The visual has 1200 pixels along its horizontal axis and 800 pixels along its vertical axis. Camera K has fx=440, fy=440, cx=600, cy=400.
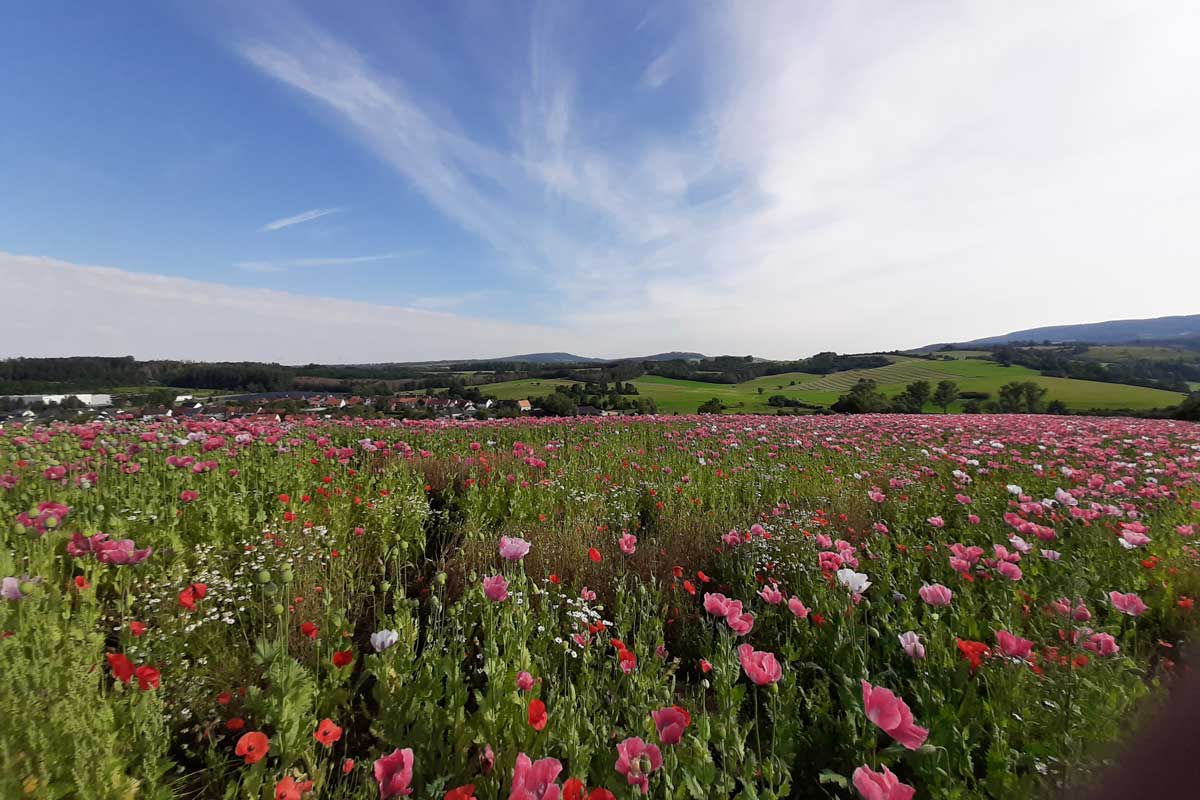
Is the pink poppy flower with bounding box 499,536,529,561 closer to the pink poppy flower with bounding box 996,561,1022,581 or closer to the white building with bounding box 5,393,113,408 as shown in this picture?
the pink poppy flower with bounding box 996,561,1022,581

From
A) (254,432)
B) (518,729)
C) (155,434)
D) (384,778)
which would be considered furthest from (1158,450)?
(155,434)

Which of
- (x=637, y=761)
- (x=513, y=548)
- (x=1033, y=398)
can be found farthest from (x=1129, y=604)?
(x=1033, y=398)

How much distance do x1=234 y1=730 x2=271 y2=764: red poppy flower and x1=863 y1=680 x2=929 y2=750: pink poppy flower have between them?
1.81 meters

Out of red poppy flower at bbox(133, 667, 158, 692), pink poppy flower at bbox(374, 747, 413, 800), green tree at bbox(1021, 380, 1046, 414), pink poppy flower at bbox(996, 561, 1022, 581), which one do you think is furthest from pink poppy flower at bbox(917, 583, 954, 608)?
green tree at bbox(1021, 380, 1046, 414)

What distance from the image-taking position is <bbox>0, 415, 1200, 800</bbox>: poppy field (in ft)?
4.80

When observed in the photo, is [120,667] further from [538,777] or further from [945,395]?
[945,395]

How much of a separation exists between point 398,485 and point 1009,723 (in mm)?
4480

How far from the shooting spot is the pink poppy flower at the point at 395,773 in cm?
115

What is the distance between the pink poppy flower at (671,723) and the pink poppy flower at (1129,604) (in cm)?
228

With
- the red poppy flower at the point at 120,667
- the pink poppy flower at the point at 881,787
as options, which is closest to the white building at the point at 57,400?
the red poppy flower at the point at 120,667

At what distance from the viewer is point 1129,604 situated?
208 centimetres

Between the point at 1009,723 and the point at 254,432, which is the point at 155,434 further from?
the point at 1009,723

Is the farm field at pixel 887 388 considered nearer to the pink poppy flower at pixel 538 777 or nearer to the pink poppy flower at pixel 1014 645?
the pink poppy flower at pixel 1014 645

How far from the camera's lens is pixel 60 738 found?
141cm
